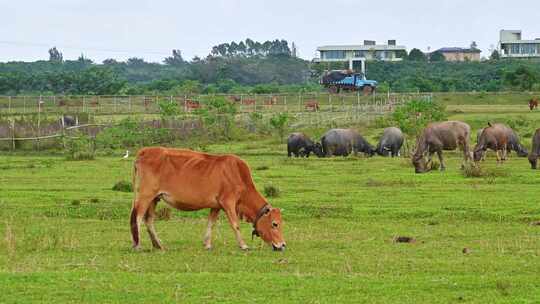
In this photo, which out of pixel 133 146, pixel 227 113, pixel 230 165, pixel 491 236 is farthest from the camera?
pixel 227 113

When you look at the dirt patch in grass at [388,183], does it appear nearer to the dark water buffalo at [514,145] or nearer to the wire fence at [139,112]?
the dark water buffalo at [514,145]

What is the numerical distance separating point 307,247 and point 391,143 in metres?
31.6

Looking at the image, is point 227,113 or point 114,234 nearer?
point 114,234

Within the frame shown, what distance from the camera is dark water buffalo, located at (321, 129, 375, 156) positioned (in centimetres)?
4884

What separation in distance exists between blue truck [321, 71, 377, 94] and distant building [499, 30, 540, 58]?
79.9m

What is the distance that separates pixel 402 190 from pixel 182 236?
33.0 feet

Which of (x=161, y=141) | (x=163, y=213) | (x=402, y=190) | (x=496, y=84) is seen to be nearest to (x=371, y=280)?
(x=163, y=213)

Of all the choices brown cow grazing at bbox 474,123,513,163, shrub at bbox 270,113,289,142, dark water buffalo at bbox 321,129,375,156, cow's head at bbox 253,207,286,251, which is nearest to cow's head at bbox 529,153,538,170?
brown cow grazing at bbox 474,123,513,163

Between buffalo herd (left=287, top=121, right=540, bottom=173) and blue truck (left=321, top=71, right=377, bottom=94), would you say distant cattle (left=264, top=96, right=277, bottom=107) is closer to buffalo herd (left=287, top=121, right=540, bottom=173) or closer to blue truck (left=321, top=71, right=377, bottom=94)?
blue truck (left=321, top=71, right=377, bottom=94)

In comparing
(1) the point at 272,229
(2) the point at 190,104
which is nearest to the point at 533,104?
Answer: (2) the point at 190,104

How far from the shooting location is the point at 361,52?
177375mm

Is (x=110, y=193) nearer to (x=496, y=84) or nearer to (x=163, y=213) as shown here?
(x=163, y=213)

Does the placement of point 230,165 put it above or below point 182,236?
above

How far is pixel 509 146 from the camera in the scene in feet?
140
